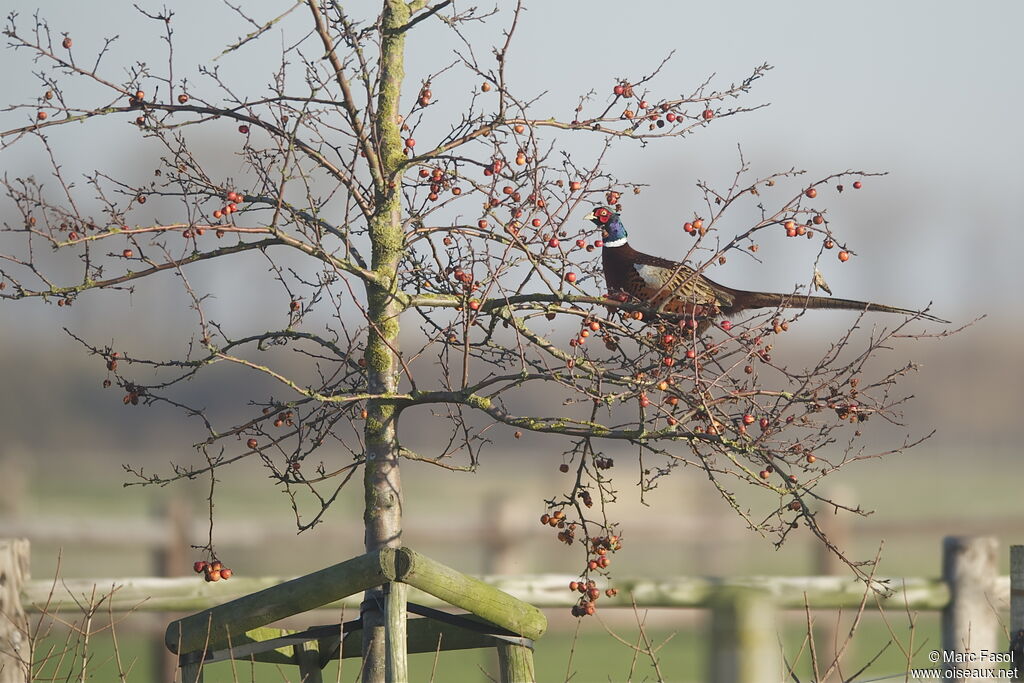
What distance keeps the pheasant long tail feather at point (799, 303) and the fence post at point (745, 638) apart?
181 centimetres

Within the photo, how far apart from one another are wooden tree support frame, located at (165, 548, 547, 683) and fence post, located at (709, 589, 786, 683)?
2.13 m

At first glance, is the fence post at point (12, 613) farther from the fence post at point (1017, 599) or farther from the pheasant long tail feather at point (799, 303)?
the fence post at point (1017, 599)

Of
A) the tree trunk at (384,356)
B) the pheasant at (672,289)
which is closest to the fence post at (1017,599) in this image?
the pheasant at (672,289)

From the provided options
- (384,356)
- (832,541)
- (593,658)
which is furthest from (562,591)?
(593,658)

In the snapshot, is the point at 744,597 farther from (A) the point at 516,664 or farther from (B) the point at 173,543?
(B) the point at 173,543

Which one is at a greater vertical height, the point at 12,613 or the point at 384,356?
the point at 384,356

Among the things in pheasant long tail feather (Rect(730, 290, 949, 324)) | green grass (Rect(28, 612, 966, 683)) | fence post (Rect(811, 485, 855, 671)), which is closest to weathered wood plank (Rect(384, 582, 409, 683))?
pheasant long tail feather (Rect(730, 290, 949, 324))

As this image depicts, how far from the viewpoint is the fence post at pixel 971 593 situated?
221 inches

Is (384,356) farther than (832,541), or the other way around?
(832,541)

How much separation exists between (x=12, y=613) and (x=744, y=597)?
3430mm

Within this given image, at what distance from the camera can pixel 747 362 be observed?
367 centimetres

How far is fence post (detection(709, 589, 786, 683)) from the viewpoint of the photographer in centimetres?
539

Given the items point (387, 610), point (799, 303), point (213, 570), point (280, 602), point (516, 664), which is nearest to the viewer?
point (387, 610)

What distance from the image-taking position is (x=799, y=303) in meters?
4.01
